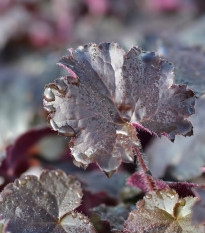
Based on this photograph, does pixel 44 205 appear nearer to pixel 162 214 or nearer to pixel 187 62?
pixel 162 214

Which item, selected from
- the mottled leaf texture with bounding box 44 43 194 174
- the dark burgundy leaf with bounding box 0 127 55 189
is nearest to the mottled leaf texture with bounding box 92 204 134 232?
the mottled leaf texture with bounding box 44 43 194 174

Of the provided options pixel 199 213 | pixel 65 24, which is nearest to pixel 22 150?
pixel 199 213

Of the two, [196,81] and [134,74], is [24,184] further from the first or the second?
[196,81]

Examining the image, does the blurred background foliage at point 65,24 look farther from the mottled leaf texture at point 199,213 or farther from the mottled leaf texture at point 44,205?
the mottled leaf texture at point 199,213

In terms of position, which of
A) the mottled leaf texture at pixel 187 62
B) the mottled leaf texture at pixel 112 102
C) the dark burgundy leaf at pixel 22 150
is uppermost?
the mottled leaf texture at pixel 187 62

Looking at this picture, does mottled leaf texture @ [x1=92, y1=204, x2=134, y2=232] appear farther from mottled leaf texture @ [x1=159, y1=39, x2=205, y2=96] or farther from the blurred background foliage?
the blurred background foliage

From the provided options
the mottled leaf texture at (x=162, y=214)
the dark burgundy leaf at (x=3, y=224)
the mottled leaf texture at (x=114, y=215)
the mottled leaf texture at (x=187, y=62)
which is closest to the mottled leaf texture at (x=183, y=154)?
the mottled leaf texture at (x=187, y=62)

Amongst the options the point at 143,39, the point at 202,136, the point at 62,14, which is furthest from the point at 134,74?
the point at 62,14
